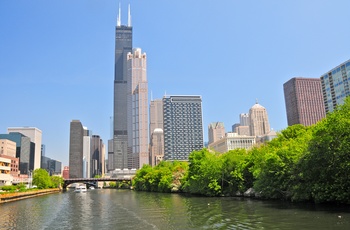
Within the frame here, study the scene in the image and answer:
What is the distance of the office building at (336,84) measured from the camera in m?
174

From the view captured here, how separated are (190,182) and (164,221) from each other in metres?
57.8

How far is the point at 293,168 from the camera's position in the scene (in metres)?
56.0

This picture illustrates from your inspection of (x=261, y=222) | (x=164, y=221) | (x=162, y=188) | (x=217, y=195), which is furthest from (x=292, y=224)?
(x=162, y=188)

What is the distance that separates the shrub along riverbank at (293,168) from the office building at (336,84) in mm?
112371

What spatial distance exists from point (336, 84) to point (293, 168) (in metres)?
147

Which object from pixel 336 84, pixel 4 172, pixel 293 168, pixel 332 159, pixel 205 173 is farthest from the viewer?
pixel 336 84

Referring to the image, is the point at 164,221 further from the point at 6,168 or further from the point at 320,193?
the point at 6,168

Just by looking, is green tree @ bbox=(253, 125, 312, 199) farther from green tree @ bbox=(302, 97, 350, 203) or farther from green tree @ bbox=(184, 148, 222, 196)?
green tree @ bbox=(184, 148, 222, 196)

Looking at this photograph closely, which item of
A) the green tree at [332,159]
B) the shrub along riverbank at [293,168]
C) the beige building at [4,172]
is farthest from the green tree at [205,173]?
the beige building at [4,172]

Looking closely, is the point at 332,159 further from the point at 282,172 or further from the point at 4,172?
the point at 4,172

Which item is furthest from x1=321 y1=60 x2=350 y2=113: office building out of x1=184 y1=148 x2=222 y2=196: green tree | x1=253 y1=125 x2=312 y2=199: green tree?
x1=253 y1=125 x2=312 y2=199: green tree

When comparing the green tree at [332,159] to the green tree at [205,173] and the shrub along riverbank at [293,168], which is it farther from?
Result: the green tree at [205,173]

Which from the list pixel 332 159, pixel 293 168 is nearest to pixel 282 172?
pixel 293 168

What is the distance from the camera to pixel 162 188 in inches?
5157
